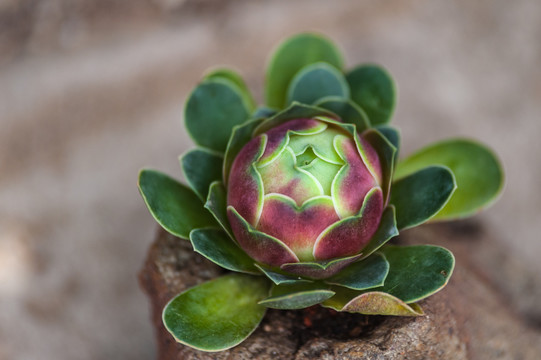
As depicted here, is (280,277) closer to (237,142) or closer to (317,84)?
(237,142)

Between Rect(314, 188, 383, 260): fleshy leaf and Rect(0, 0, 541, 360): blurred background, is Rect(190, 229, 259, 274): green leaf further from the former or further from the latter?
Rect(0, 0, 541, 360): blurred background

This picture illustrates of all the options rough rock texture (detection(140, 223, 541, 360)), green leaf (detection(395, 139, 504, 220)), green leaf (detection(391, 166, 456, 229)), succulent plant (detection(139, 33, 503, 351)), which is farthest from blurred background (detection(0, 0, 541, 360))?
green leaf (detection(391, 166, 456, 229))

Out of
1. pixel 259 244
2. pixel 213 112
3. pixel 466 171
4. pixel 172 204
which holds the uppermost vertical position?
pixel 213 112

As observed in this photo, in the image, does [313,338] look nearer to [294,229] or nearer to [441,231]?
[294,229]

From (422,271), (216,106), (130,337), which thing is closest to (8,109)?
(130,337)

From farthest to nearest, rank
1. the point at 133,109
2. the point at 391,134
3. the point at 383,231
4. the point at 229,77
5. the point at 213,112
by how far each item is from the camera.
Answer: the point at 133,109
the point at 229,77
the point at 213,112
the point at 391,134
the point at 383,231

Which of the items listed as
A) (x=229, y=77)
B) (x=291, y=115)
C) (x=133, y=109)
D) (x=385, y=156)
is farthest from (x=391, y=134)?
(x=133, y=109)
